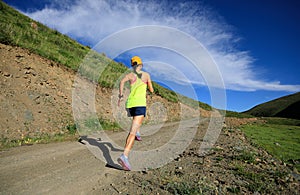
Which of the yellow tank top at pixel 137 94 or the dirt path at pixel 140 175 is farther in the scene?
the yellow tank top at pixel 137 94

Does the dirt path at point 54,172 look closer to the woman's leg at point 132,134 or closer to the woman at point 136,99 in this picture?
the woman's leg at point 132,134

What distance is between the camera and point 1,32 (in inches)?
504

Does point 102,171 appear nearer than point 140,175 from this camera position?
No

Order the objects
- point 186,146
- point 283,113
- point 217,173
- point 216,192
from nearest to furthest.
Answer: point 216,192 → point 217,173 → point 186,146 → point 283,113

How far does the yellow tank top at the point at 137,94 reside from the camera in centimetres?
534

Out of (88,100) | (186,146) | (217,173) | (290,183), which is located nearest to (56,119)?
(88,100)

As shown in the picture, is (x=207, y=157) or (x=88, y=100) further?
(x=88, y=100)

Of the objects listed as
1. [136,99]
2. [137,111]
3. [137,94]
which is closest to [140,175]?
[137,111]

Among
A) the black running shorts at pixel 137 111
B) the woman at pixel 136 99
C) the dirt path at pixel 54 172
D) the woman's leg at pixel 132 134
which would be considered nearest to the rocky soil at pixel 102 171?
the dirt path at pixel 54 172

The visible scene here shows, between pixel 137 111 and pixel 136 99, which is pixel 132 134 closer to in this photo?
pixel 137 111

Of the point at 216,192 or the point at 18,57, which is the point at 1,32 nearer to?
the point at 18,57

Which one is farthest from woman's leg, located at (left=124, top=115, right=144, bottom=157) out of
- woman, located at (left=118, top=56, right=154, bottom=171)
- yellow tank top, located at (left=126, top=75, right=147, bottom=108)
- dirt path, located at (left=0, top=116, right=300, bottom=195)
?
dirt path, located at (left=0, top=116, right=300, bottom=195)

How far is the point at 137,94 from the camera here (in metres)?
5.38

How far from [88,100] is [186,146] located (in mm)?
9153
